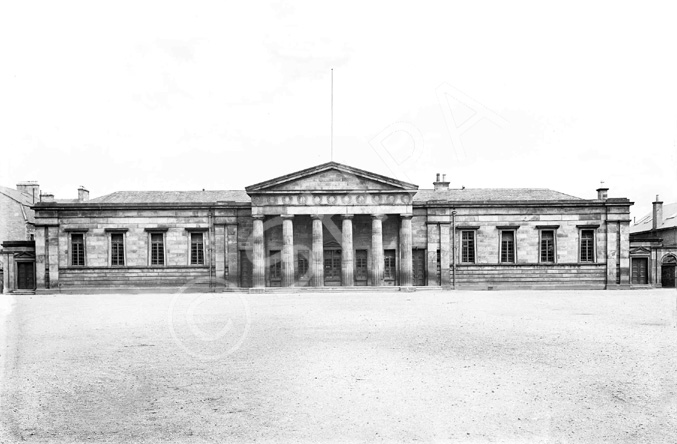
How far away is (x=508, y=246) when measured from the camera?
35406 millimetres

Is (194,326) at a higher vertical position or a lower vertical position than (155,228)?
lower

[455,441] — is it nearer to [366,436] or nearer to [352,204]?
[366,436]

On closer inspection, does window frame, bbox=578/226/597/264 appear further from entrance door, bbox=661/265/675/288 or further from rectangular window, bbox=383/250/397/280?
rectangular window, bbox=383/250/397/280

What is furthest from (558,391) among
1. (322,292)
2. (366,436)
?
(322,292)

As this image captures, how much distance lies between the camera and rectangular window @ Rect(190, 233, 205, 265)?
3547 centimetres

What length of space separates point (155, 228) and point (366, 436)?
1233 inches

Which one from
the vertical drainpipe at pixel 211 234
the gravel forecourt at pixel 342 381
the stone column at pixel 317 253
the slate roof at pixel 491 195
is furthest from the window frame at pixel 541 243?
the vertical drainpipe at pixel 211 234

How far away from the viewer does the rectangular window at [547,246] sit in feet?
116

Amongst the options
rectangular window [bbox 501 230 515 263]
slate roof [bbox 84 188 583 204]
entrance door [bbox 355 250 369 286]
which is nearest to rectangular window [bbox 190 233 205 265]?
slate roof [bbox 84 188 583 204]

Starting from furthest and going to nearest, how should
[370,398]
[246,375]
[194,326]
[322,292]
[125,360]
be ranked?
[322,292] → [194,326] → [125,360] → [246,375] → [370,398]

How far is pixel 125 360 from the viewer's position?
10.8 meters

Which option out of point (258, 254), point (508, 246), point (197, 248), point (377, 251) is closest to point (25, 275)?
point (197, 248)

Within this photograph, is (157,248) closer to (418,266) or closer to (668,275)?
(418,266)

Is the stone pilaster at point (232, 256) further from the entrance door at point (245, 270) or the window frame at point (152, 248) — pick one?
the window frame at point (152, 248)
